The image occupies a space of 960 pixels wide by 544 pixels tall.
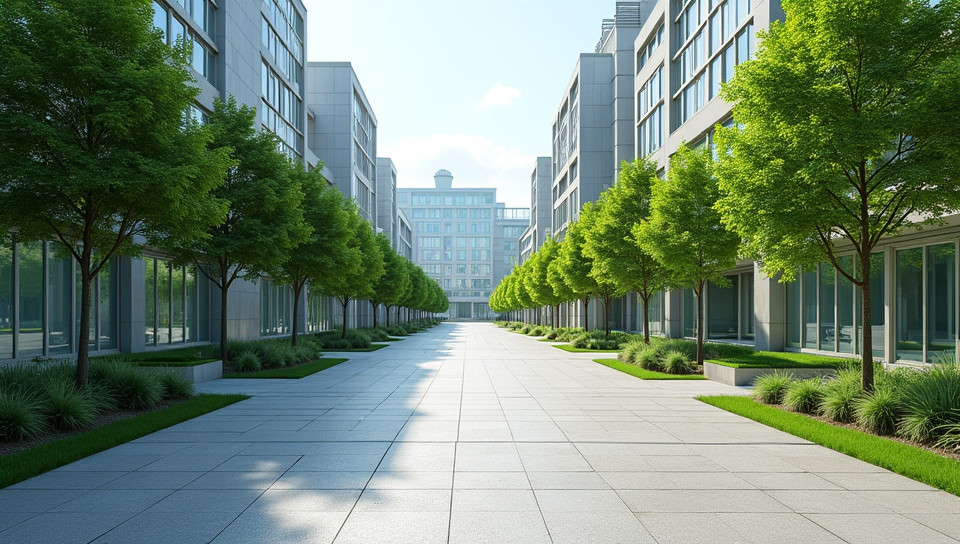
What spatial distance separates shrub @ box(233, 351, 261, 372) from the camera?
62.5 ft

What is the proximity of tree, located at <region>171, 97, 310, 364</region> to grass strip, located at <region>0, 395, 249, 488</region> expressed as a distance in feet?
21.8

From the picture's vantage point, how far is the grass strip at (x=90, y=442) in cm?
734

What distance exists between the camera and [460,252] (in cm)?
15250

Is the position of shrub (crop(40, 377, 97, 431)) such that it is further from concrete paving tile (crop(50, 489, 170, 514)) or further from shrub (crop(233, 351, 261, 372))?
shrub (crop(233, 351, 261, 372))

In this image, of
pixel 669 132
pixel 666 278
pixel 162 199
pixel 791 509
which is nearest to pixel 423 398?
pixel 162 199

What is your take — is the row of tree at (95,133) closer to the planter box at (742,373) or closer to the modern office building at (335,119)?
the planter box at (742,373)

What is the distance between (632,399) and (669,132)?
24.4 meters

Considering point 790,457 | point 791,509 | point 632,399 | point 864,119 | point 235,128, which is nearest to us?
point 791,509

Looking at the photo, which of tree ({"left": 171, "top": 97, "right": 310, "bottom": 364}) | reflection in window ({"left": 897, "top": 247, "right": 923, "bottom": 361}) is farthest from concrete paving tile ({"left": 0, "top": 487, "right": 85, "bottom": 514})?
reflection in window ({"left": 897, "top": 247, "right": 923, "bottom": 361})

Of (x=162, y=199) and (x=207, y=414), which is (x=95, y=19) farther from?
(x=207, y=414)

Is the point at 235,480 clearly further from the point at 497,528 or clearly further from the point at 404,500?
the point at 497,528

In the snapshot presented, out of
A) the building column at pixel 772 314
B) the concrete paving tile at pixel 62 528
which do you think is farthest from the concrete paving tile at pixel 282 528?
the building column at pixel 772 314

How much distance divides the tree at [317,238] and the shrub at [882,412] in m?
18.1

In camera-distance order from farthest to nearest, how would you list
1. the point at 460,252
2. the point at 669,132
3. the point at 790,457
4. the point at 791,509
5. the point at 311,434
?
the point at 460,252, the point at 669,132, the point at 311,434, the point at 790,457, the point at 791,509
